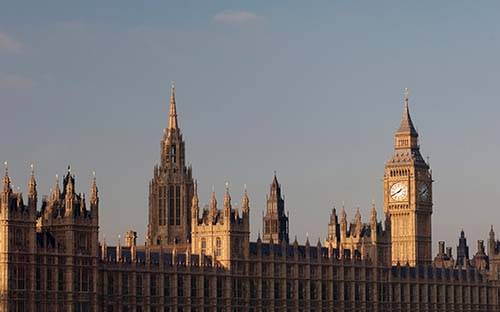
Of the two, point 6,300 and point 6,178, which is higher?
point 6,178

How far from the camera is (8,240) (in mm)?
197375

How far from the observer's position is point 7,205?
19788 centimetres

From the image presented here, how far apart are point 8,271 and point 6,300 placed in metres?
3.13

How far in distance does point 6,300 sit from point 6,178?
43.5 ft

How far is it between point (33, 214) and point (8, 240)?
14.4 ft

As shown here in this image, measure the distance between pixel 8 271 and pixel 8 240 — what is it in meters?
3.31

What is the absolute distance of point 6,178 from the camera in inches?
7844

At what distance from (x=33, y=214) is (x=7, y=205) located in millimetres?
3399

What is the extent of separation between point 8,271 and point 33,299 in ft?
16.1

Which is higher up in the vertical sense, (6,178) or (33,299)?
(6,178)

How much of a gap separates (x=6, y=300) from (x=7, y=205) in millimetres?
10174

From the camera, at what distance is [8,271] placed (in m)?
197

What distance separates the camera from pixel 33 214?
19988cm

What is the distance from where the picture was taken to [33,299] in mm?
199875
